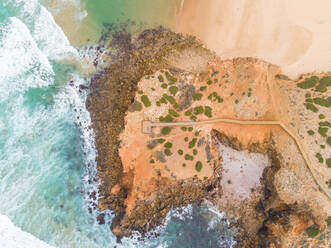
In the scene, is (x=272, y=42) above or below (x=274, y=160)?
above

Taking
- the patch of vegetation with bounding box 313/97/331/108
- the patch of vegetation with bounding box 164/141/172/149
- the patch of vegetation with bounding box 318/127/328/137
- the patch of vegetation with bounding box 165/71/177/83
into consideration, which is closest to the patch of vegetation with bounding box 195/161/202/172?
the patch of vegetation with bounding box 164/141/172/149

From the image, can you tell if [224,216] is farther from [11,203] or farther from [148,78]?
[11,203]

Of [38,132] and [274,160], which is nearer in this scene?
[274,160]

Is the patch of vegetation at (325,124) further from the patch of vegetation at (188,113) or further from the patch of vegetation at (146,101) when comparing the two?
the patch of vegetation at (146,101)

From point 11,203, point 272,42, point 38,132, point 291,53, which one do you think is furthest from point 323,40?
point 11,203

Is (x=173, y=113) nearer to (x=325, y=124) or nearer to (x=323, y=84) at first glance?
(x=325, y=124)

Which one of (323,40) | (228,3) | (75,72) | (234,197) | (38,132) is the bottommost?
(234,197)
